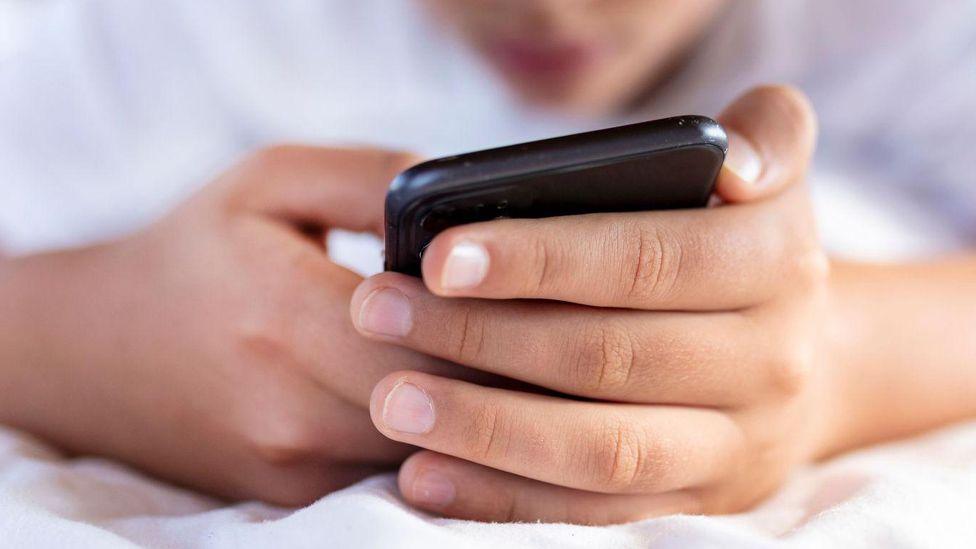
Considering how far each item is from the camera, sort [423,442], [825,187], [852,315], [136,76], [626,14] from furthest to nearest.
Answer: [136,76]
[825,187]
[626,14]
[852,315]
[423,442]

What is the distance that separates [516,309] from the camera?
40 centimetres

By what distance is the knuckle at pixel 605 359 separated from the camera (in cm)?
40

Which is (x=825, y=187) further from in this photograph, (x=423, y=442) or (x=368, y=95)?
(x=423, y=442)

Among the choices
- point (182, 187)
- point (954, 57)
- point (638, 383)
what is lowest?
point (182, 187)

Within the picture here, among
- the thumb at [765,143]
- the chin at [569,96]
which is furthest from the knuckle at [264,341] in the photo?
the chin at [569,96]

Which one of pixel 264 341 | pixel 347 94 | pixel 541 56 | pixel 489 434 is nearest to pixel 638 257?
pixel 489 434

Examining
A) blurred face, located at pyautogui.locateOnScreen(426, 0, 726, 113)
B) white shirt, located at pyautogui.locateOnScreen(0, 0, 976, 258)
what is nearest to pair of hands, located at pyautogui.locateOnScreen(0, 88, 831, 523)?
blurred face, located at pyautogui.locateOnScreen(426, 0, 726, 113)

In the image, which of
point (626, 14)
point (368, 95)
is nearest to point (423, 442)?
point (626, 14)

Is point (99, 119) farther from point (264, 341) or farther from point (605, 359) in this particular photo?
point (605, 359)

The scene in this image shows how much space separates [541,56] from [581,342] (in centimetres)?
54

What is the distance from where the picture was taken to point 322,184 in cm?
47

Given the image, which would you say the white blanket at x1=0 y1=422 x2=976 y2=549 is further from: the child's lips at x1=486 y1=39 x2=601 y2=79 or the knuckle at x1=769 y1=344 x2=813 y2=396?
the child's lips at x1=486 y1=39 x2=601 y2=79

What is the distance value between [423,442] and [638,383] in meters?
0.12

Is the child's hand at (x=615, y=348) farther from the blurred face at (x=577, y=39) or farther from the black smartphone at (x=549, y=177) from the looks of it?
the blurred face at (x=577, y=39)
